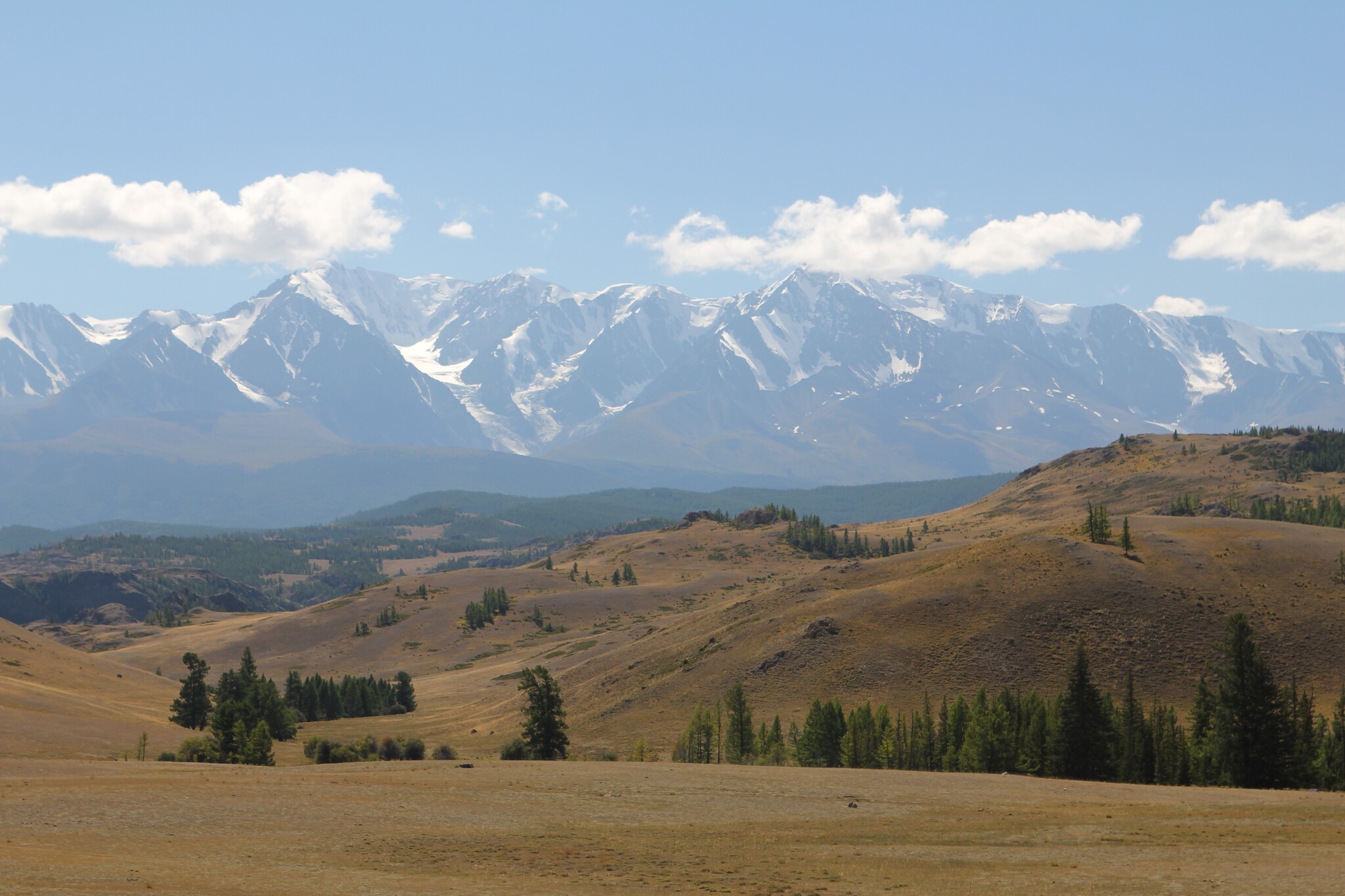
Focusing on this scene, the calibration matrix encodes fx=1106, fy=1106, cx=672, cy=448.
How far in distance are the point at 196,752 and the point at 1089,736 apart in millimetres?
71017

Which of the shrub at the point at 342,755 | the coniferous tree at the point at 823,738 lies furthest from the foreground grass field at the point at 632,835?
the shrub at the point at 342,755

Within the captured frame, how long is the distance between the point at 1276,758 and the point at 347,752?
256 ft

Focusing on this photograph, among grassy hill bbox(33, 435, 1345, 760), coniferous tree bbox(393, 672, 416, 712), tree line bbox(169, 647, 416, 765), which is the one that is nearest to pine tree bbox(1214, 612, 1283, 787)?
grassy hill bbox(33, 435, 1345, 760)

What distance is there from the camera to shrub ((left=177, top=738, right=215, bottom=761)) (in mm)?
90312

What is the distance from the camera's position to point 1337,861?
40906 millimetres

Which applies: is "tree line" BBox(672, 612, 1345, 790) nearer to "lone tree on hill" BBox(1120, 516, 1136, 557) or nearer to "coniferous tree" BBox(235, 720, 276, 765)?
"lone tree on hill" BBox(1120, 516, 1136, 557)

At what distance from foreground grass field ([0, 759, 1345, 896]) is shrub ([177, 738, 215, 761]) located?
899 inches

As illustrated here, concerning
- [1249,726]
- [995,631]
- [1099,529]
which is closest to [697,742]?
[995,631]

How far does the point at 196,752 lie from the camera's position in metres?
91.5

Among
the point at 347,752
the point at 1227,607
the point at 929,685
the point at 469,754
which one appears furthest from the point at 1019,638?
the point at 347,752

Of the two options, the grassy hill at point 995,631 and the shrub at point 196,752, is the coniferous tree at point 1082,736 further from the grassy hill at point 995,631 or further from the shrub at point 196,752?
the shrub at point 196,752

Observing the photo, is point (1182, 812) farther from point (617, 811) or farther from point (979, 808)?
point (617, 811)

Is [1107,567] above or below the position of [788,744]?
above

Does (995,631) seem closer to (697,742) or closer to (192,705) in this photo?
(697,742)
